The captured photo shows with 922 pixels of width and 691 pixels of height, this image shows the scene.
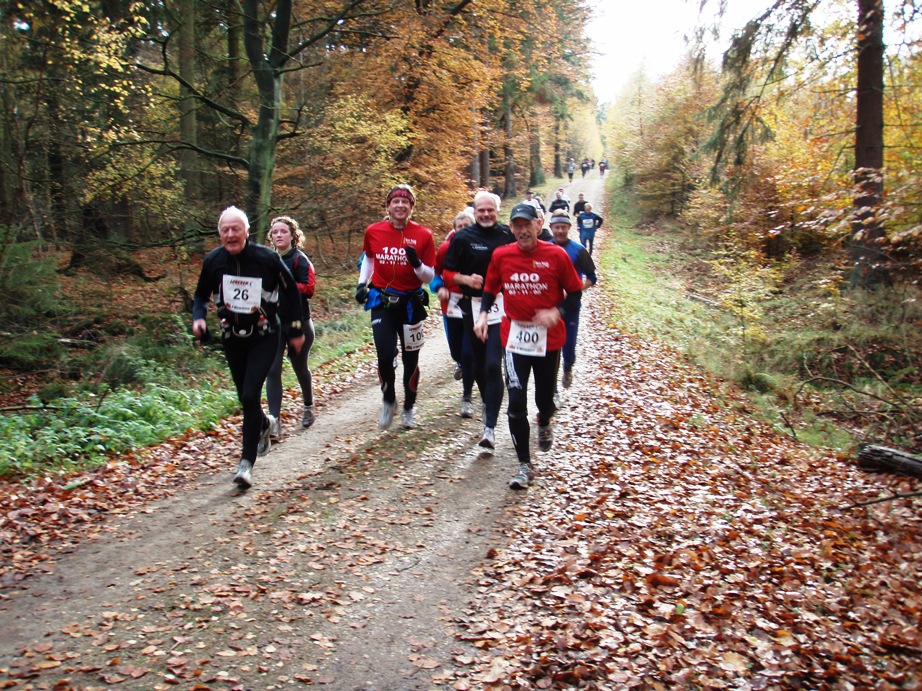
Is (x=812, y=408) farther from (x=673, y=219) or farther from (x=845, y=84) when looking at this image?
(x=673, y=219)

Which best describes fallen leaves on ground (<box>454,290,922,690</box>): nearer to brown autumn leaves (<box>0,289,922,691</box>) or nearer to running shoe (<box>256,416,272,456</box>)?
brown autumn leaves (<box>0,289,922,691</box>)

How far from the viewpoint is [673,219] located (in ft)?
112

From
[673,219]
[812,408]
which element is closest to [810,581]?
[812,408]

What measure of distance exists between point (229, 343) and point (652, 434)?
16.2 ft

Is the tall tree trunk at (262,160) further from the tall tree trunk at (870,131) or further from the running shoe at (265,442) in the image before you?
the tall tree trunk at (870,131)

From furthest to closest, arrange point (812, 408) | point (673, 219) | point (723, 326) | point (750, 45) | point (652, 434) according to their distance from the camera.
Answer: point (673, 219) → point (723, 326) → point (750, 45) → point (812, 408) → point (652, 434)

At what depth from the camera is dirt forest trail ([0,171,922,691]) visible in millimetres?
Answer: 3549

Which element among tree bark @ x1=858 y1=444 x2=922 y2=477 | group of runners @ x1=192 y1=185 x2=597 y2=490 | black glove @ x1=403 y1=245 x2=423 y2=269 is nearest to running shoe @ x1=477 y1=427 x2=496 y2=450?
group of runners @ x1=192 y1=185 x2=597 y2=490

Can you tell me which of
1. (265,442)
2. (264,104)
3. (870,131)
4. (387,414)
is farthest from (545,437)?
(870,131)

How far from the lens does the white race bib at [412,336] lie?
23.1 feet

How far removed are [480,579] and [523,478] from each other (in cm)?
159

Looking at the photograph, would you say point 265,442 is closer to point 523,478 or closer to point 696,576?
point 523,478

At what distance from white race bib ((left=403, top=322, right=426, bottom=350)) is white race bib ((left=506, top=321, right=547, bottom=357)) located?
1559mm

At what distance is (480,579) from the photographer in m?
4.47
